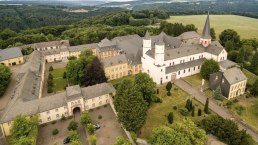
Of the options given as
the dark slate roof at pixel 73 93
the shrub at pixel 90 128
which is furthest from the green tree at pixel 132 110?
the dark slate roof at pixel 73 93

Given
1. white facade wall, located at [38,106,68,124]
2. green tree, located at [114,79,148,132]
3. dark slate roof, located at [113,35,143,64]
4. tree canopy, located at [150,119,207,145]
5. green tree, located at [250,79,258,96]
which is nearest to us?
tree canopy, located at [150,119,207,145]

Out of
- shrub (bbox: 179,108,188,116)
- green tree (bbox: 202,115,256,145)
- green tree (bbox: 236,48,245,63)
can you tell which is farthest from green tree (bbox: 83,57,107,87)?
green tree (bbox: 236,48,245,63)

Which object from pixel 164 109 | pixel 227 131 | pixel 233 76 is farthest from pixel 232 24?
pixel 227 131

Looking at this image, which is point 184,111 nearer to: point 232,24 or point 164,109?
point 164,109

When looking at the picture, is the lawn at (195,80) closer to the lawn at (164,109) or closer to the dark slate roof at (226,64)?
the lawn at (164,109)

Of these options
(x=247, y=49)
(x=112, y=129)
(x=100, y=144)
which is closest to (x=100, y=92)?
(x=112, y=129)

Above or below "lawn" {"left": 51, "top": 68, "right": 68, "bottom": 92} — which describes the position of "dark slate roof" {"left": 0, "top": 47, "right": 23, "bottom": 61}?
above

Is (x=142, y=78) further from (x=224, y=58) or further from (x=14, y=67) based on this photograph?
(x=14, y=67)

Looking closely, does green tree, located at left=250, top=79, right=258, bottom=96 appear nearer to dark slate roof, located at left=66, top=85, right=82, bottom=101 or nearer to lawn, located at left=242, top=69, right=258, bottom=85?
lawn, located at left=242, top=69, right=258, bottom=85
